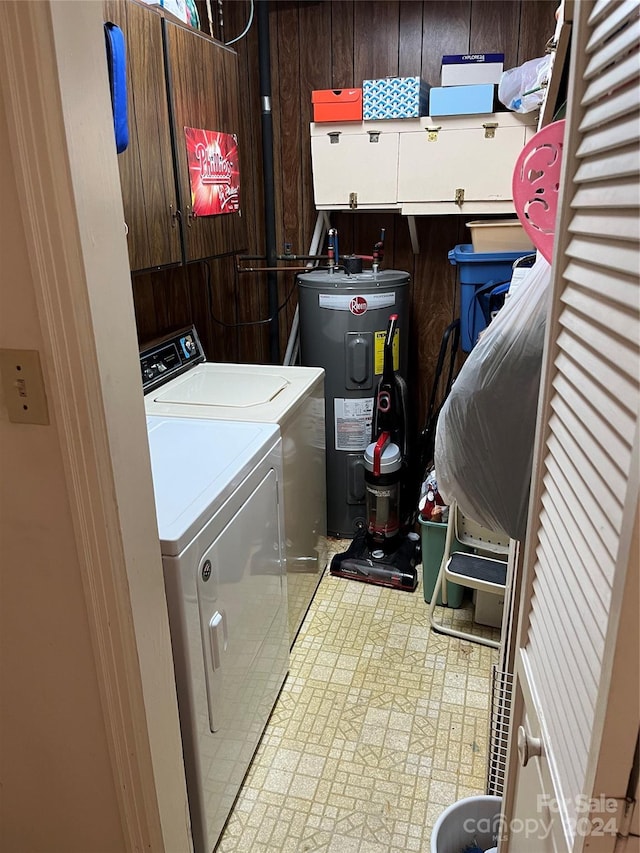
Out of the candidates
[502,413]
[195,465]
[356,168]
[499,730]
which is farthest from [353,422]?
[502,413]

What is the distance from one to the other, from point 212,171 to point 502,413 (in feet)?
5.20

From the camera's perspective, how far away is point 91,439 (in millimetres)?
955

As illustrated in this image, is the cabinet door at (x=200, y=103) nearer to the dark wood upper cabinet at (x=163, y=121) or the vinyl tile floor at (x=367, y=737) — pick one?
the dark wood upper cabinet at (x=163, y=121)

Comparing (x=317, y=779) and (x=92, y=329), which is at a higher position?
(x=92, y=329)

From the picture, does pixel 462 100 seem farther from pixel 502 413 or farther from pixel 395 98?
pixel 502 413

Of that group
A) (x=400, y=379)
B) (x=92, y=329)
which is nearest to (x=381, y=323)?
(x=400, y=379)

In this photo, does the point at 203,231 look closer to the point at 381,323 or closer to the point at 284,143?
the point at 381,323

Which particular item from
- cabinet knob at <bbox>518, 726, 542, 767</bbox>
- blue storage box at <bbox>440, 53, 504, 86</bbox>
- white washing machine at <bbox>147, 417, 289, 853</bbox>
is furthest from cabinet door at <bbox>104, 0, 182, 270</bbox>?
cabinet knob at <bbox>518, 726, 542, 767</bbox>

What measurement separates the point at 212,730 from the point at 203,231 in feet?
5.33

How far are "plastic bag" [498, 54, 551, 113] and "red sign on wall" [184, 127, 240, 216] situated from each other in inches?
42.3

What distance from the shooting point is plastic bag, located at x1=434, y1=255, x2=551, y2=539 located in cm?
118

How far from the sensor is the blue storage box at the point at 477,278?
2.36m

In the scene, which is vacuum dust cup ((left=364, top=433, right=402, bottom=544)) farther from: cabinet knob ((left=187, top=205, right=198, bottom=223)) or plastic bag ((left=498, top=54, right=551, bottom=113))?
plastic bag ((left=498, top=54, right=551, bottom=113))

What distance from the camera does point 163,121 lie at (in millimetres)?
1960
